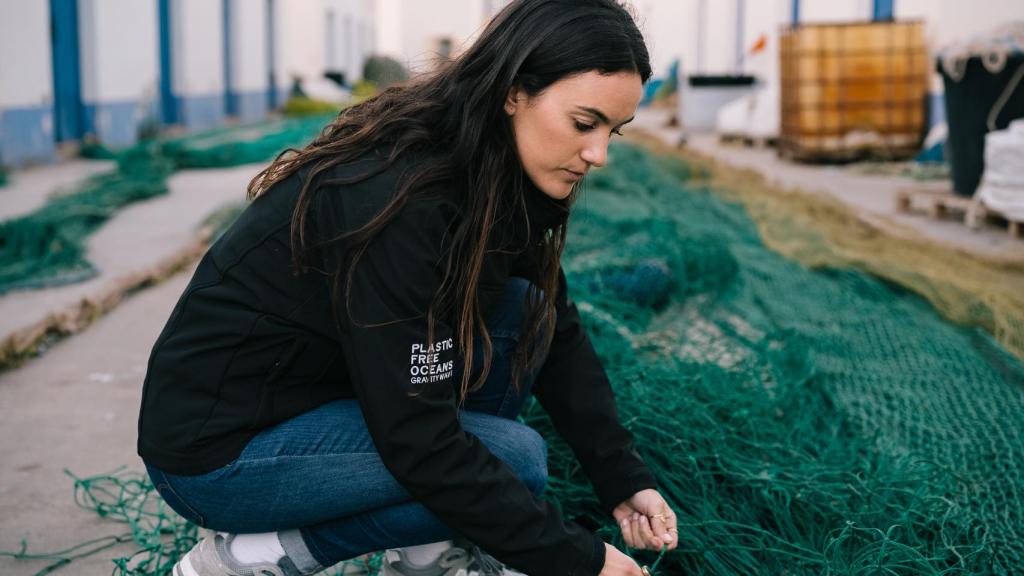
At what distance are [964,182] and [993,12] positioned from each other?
10.6 ft

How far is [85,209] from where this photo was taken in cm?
497

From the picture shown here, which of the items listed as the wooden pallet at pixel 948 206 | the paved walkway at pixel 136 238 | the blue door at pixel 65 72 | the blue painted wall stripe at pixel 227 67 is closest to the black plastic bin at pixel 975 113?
the wooden pallet at pixel 948 206

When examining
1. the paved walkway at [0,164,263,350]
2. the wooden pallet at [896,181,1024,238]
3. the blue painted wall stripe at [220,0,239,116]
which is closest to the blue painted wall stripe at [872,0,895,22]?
the wooden pallet at [896,181,1024,238]

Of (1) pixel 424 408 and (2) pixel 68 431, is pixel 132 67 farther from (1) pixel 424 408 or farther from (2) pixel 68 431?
(1) pixel 424 408

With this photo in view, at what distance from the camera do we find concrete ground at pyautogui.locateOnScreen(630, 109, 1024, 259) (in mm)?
4973

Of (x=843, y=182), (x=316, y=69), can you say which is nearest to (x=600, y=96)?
(x=843, y=182)

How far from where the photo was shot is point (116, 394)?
106 inches

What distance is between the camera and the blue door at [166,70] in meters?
11.7

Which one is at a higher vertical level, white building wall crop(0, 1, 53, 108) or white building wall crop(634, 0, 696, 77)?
white building wall crop(634, 0, 696, 77)

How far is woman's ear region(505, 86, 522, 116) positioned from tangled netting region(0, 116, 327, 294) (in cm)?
268

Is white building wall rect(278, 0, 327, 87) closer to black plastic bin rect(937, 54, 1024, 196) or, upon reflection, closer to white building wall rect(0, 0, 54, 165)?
white building wall rect(0, 0, 54, 165)

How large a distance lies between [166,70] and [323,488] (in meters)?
11.5

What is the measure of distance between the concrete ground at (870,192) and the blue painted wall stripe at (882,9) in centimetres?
188

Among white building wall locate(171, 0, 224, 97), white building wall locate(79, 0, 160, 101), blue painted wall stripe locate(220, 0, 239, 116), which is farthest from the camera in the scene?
blue painted wall stripe locate(220, 0, 239, 116)
